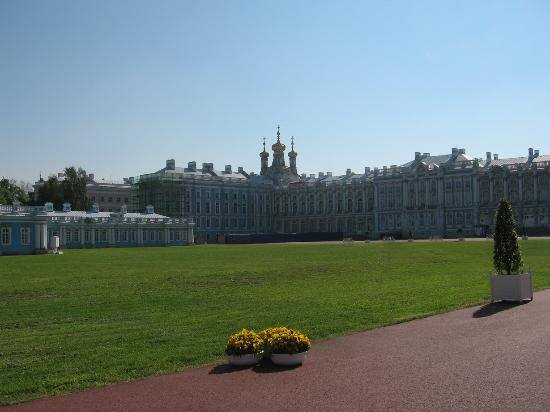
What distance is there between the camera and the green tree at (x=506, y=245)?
1702 cm

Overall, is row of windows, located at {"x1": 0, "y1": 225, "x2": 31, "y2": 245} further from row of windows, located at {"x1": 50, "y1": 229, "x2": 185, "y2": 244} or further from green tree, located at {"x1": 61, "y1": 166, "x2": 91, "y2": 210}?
green tree, located at {"x1": 61, "y1": 166, "x2": 91, "y2": 210}

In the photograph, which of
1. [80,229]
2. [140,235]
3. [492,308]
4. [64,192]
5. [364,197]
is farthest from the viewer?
[364,197]

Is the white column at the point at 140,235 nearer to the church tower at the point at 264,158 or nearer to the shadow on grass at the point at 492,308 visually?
the church tower at the point at 264,158

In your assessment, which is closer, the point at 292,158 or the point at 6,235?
the point at 6,235

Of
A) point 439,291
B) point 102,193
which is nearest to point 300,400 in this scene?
point 439,291

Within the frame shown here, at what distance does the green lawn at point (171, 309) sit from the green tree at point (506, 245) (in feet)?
3.51

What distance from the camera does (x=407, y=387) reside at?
29.1ft

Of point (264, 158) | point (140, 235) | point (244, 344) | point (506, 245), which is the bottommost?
point (244, 344)

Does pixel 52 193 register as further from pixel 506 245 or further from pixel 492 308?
pixel 492 308

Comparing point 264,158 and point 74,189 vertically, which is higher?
point 264,158

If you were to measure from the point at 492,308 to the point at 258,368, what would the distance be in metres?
7.50

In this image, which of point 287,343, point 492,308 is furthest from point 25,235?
point 287,343

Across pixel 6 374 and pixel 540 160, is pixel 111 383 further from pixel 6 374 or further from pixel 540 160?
pixel 540 160

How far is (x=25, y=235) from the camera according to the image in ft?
208
